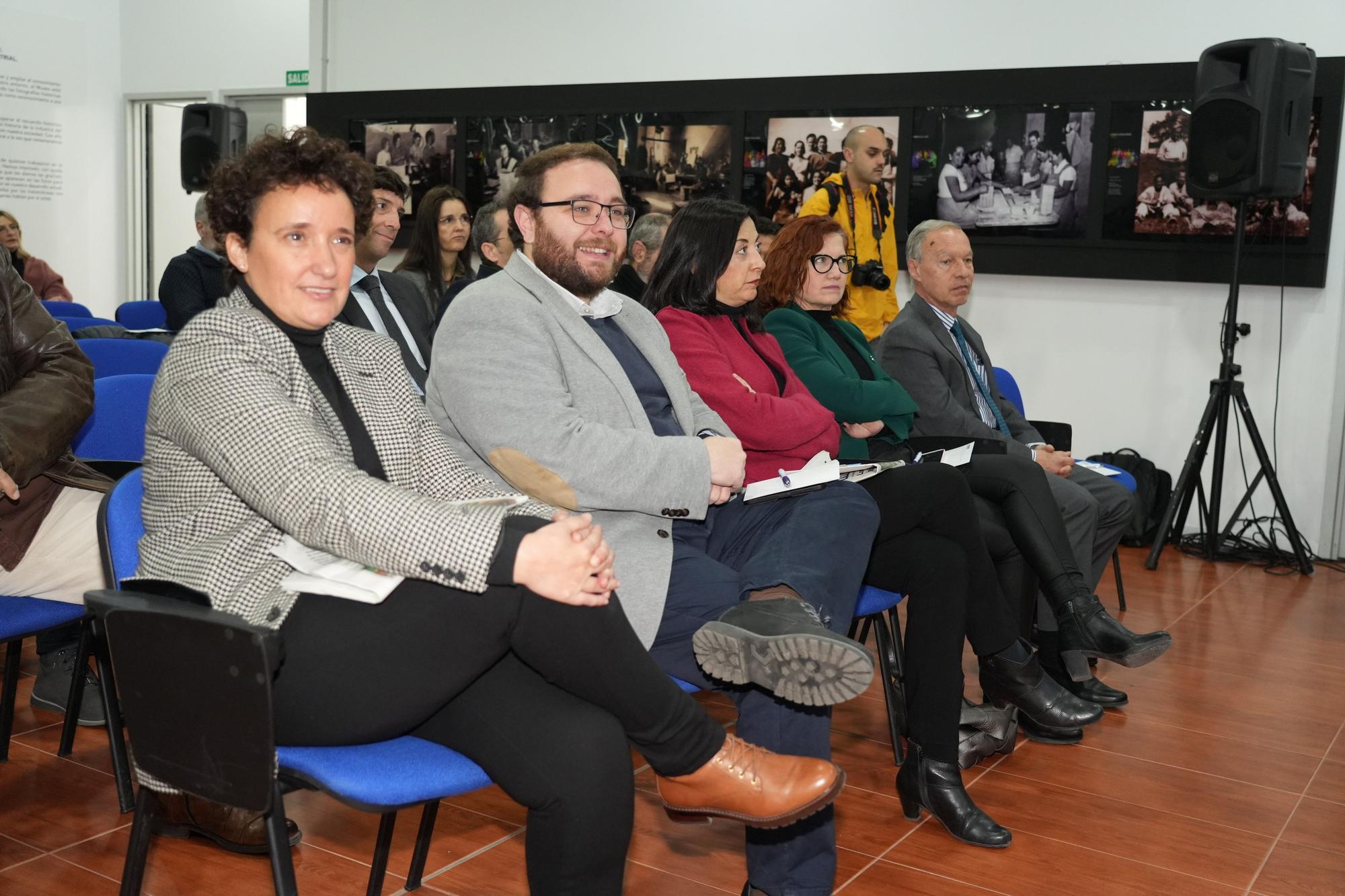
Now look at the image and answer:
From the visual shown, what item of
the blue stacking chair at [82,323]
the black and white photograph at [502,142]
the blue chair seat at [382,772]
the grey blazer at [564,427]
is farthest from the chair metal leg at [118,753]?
the black and white photograph at [502,142]

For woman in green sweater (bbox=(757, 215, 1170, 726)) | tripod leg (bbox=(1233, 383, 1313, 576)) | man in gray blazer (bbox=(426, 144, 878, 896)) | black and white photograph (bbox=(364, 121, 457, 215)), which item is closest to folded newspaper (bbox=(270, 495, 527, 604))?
man in gray blazer (bbox=(426, 144, 878, 896))

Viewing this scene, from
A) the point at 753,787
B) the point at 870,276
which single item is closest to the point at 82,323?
the point at 870,276

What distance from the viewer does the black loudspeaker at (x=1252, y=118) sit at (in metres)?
4.96

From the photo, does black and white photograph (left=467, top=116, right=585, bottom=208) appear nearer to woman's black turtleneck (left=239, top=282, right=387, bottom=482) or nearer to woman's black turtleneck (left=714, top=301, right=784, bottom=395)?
woman's black turtleneck (left=714, top=301, right=784, bottom=395)

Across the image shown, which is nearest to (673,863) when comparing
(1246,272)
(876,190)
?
(876,190)

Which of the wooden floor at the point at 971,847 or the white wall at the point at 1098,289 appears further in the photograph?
the white wall at the point at 1098,289

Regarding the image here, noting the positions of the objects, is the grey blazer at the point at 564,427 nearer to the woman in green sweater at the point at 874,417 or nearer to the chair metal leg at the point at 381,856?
the chair metal leg at the point at 381,856

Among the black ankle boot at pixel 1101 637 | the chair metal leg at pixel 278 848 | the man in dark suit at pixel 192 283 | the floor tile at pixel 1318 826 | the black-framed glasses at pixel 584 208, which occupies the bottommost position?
the floor tile at pixel 1318 826

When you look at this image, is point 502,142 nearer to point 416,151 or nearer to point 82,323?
point 416,151

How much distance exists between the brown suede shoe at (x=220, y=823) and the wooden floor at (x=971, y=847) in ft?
0.09

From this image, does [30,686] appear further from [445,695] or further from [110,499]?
[445,695]

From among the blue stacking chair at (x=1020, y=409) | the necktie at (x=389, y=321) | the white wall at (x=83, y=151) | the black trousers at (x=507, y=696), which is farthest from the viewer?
the white wall at (x=83, y=151)

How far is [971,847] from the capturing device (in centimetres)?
251

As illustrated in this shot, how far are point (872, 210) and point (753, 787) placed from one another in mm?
3960
